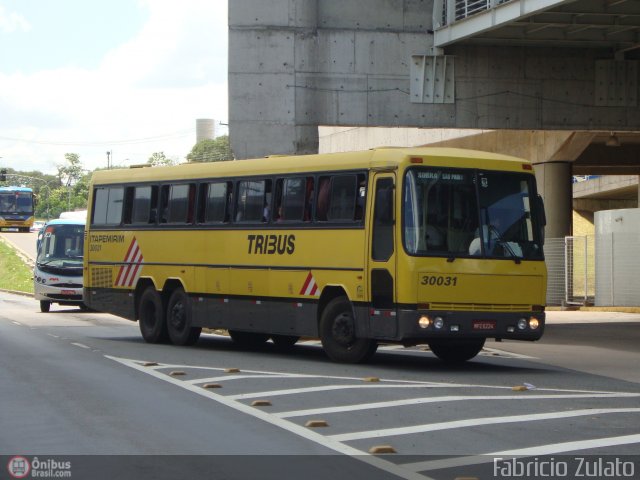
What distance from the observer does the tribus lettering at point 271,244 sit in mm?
20828

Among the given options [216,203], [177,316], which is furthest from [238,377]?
[177,316]

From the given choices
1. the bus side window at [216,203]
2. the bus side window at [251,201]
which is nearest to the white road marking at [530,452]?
the bus side window at [251,201]

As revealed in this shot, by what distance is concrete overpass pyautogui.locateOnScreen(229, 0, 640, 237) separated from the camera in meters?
29.1

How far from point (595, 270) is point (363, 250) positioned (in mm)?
20899

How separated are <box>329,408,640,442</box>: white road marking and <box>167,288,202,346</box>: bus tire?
1115 cm

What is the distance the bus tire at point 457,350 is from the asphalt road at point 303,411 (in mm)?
337

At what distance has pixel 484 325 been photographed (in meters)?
18.6

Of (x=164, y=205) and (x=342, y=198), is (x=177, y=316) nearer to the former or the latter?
(x=164, y=205)

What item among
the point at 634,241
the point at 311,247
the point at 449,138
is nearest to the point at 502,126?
the point at 634,241

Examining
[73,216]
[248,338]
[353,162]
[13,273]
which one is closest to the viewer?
[353,162]

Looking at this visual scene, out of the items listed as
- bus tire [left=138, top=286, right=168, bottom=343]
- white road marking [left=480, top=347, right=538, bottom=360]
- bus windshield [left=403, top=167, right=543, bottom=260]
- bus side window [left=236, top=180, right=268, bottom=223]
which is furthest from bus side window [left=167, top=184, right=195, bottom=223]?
bus windshield [left=403, top=167, right=543, bottom=260]

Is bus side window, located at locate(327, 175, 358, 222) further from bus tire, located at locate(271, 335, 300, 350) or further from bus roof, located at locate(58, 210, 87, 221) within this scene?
bus roof, located at locate(58, 210, 87, 221)

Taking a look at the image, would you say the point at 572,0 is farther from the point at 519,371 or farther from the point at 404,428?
the point at 404,428

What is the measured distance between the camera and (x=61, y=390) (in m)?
15.5
